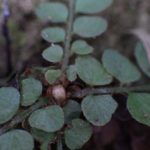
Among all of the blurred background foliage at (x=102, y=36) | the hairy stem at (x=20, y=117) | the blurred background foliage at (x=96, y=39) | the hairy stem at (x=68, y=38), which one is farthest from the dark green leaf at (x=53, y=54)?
the blurred background foliage at (x=96, y=39)

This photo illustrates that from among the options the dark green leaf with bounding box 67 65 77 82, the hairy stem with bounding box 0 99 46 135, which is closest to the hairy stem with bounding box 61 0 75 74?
the dark green leaf with bounding box 67 65 77 82


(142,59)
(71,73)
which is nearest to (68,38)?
(71,73)

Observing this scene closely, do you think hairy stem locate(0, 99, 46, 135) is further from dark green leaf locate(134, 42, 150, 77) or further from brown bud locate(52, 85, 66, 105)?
dark green leaf locate(134, 42, 150, 77)

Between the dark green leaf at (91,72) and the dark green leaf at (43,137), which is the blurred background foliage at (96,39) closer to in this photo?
the dark green leaf at (91,72)

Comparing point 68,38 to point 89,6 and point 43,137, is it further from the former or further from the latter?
point 43,137

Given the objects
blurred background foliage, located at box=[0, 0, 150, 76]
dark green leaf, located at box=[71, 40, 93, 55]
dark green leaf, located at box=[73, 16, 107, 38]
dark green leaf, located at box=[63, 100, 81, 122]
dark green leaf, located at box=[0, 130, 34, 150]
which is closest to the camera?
dark green leaf, located at box=[0, 130, 34, 150]

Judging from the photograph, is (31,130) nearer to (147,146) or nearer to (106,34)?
(147,146)
